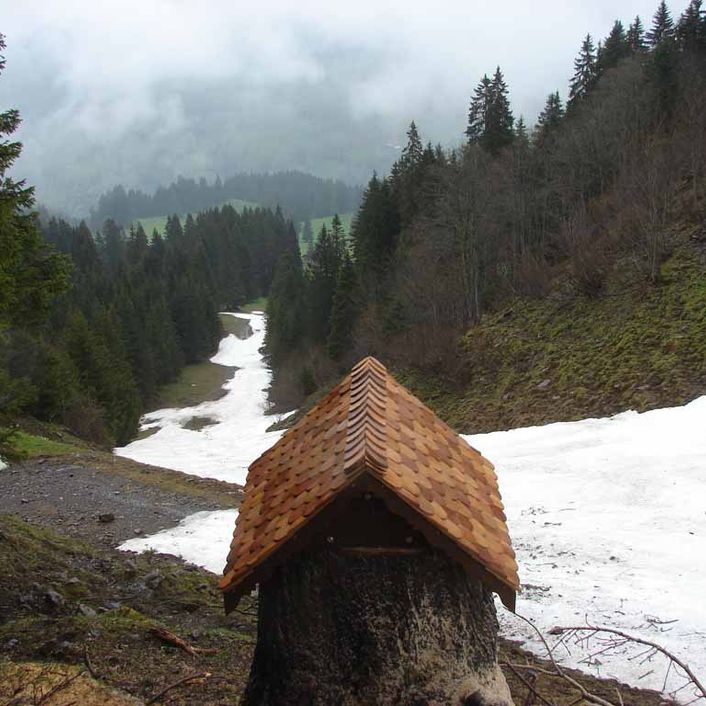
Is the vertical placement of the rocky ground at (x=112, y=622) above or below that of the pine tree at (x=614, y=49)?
below

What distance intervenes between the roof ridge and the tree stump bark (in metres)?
0.52

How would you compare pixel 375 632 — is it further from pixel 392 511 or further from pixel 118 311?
pixel 118 311

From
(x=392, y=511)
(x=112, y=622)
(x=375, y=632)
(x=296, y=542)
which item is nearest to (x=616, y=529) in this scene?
(x=112, y=622)

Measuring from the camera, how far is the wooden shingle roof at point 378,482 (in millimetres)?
2822

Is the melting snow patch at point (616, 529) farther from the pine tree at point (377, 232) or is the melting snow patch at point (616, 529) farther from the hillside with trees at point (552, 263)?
the pine tree at point (377, 232)

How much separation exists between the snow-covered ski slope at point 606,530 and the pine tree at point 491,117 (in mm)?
36185

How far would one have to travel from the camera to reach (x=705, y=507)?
10.5m

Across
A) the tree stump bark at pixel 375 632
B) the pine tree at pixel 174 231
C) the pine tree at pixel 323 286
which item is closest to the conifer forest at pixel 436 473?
the tree stump bark at pixel 375 632

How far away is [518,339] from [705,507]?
15.2m

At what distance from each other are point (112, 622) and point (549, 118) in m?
50.1

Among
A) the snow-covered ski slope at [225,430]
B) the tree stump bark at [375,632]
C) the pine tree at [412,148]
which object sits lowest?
the snow-covered ski slope at [225,430]

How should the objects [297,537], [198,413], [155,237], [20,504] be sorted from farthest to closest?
1. [155,237]
2. [198,413]
3. [20,504]
4. [297,537]

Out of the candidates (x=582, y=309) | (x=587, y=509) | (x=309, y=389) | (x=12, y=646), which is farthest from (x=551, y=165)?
(x=12, y=646)

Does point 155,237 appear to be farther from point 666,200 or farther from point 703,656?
point 703,656
